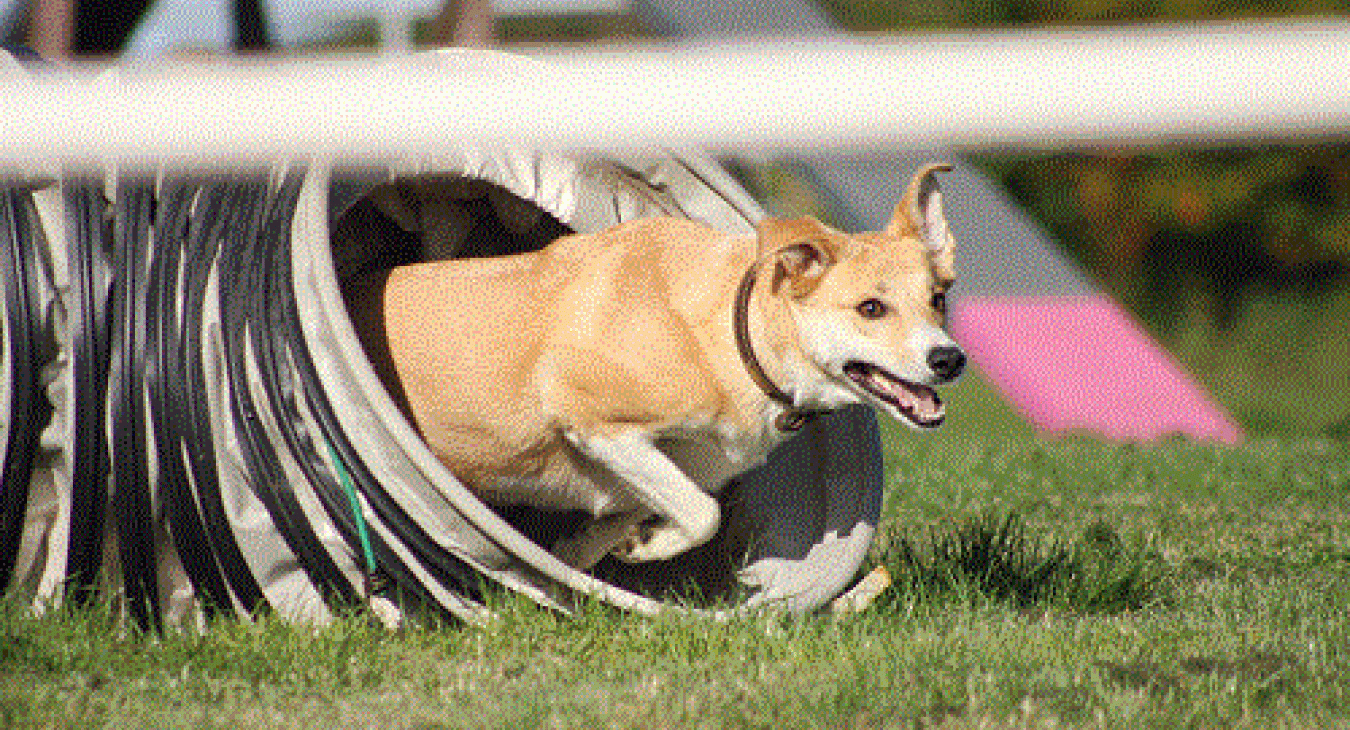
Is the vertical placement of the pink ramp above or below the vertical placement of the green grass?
below

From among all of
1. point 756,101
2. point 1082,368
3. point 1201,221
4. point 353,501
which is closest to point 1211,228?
point 1201,221

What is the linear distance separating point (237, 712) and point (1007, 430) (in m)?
9.04

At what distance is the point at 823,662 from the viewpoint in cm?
308

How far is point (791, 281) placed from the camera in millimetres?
3605

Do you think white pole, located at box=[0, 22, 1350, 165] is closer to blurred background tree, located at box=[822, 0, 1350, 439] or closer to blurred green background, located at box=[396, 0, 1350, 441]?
blurred green background, located at box=[396, 0, 1350, 441]

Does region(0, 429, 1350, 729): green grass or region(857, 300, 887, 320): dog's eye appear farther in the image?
region(857, 300, 887, 320): dog's eye

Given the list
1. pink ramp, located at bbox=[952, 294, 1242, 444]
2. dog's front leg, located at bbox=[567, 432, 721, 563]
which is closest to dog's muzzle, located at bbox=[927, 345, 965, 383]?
dog's front leg, located at bbox=[567, 432, 721, 563]

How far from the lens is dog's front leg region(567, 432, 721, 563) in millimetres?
3717

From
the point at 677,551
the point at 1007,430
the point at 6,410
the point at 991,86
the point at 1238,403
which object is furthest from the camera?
the point at 1238,403

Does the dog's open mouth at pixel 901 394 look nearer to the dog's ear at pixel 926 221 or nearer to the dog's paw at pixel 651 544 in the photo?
the dog's ear at pixel 926 221

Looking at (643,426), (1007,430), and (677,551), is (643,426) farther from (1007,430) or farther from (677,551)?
(1007,430)

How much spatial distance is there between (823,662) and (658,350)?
2.94 ft

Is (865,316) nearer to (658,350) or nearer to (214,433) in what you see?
(658,350)

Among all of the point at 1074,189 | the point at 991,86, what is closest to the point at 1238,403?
the point at 1074,189
